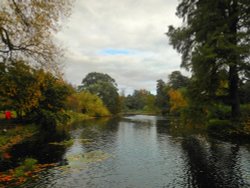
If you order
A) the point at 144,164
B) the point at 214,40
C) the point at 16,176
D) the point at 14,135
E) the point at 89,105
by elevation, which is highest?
the point at 214,40

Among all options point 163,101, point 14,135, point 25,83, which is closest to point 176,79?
point 163,101

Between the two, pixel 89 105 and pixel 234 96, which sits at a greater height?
pixel 89 105

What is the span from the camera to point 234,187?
42.0 ft

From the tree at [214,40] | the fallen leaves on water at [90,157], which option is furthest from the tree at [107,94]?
the fallen leaves on water at [90,157]

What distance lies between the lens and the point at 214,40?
81.5 feet

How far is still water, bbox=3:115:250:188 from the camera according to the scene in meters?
13.9

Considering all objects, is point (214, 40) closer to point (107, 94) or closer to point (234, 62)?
point (234, 62)

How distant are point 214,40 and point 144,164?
43.2ft

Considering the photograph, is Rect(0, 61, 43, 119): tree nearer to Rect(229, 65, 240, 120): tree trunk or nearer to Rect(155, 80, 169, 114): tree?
Rect(229, 65, 240, 120): tree trunk

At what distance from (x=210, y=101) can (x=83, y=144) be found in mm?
11961

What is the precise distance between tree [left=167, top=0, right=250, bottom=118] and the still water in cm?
583

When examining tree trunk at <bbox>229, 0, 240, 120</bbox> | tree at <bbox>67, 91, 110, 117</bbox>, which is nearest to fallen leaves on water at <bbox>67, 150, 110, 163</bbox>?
tree trunk at <bbox>229, 0, 240, 120</bbox>

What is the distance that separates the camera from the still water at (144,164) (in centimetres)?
1390

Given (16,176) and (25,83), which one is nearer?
(16,176)
